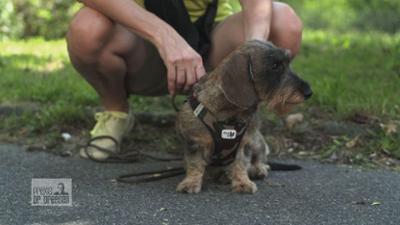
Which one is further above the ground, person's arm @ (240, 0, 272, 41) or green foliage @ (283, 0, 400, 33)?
person's arm @ (240, 0, 272, 41)

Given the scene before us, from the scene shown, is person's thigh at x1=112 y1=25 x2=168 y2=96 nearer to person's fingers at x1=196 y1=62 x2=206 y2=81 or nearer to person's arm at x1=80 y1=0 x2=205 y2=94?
person's arm at x1=80 y1=0 x2=205 y2=94

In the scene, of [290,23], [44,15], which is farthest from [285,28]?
[44,15]

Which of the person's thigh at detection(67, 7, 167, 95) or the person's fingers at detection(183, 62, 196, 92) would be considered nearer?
the person's fingers at detection(183, 62, 196, 92)

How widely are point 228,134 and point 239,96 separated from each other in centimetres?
21

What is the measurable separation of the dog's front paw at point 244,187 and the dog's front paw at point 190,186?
0.20 meters

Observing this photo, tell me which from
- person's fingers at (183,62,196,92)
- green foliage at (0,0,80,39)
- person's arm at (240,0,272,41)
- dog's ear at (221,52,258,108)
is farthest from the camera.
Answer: green foliage at (0,0,80,39)

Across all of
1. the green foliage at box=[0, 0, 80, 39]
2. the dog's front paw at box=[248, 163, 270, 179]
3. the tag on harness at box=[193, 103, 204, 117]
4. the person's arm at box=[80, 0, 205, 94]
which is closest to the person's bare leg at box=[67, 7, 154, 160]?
the person's arm at box=[80, 0, 205, 94]

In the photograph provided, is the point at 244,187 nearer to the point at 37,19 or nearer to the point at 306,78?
the point at 306,78

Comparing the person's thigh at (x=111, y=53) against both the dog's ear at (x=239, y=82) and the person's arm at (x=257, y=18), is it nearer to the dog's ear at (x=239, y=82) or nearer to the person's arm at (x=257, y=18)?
the person's arm at (x=257, y=18)

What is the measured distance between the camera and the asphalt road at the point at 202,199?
275 centimetres

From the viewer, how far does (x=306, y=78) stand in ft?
18.4

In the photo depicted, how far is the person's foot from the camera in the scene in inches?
154

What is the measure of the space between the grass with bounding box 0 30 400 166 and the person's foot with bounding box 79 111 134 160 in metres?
0.55

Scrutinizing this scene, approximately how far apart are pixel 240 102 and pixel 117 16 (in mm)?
867
